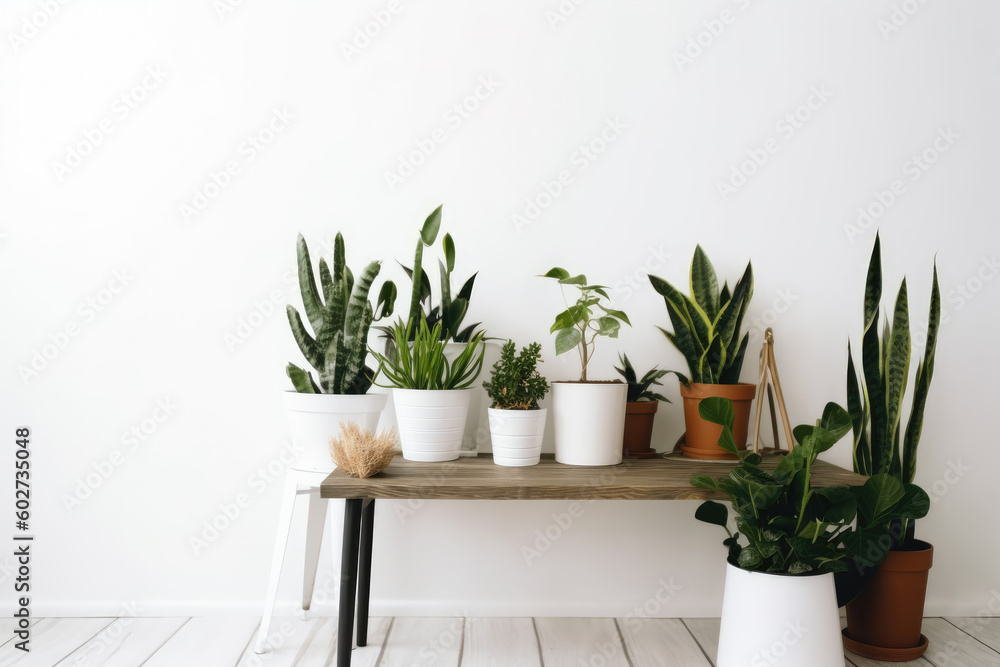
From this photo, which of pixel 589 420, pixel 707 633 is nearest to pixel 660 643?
pixel 707 633

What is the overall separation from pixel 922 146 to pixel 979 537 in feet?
3.41

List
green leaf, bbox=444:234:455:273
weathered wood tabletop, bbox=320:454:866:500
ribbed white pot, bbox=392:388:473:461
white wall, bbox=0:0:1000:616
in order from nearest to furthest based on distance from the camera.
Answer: weathered wood tabletop, bbox=320:454:866:500, ribbed white pot, bbox=392:388:473:461, green leaf, bbox=444:234:455:273, white wall, bbox=0:0:1000:616

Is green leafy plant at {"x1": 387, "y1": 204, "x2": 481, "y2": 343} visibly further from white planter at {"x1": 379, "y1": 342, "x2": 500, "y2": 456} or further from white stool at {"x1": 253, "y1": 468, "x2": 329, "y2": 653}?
white stool at {"x1": 253, "y1": 468, "x2": 329, "y2": 653}

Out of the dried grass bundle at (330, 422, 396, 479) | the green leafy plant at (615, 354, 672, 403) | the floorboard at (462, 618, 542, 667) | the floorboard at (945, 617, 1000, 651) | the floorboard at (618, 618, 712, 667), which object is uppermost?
the green leafy plant at (615, 354, 672, 403)

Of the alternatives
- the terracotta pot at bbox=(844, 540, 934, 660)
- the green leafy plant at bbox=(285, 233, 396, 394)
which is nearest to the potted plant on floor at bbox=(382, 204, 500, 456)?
the green leafy plant at bbox=(285, 233, 396, 394)

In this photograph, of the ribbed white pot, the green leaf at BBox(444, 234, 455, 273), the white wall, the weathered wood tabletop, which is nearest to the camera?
the weathered wood tabletop

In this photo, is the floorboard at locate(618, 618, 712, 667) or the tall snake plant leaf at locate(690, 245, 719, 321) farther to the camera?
the tall snake plant leaf at locate(690, 245, 719, 321)

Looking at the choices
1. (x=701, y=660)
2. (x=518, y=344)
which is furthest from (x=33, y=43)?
(x=701, y=660)

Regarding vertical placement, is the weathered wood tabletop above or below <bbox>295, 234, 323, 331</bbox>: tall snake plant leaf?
below

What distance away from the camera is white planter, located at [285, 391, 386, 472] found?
1.47 m

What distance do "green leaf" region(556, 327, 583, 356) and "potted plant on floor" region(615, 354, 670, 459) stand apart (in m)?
0.21

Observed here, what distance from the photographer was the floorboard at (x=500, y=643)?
1506 mm

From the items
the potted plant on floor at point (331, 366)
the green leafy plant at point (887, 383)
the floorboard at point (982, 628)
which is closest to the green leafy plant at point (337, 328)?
the potted plant on floor at point (331, 366)

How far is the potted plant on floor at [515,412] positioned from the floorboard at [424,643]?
1.52ft
